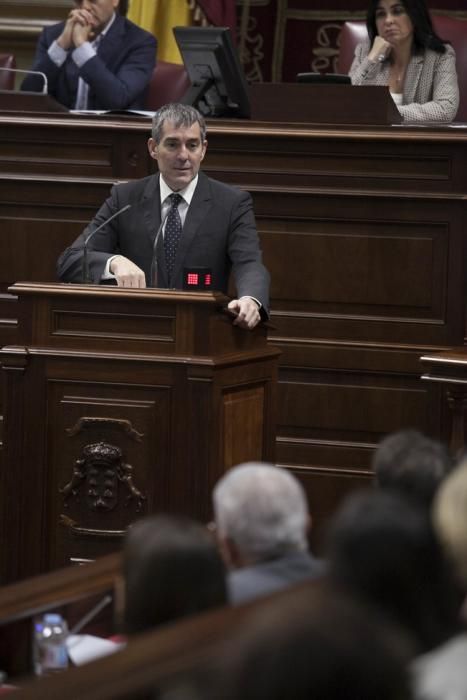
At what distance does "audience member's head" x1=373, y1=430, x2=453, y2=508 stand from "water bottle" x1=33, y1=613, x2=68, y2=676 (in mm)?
606

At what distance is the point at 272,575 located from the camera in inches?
82.2

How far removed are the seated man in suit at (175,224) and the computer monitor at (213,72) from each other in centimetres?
91

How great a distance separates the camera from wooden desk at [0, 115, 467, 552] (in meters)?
5.27

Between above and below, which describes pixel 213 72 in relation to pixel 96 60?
below

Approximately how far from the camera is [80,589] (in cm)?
214

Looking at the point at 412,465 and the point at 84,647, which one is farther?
the point at 412,465

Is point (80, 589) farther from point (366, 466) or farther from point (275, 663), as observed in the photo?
point (366, 466)

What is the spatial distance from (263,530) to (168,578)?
39 cm

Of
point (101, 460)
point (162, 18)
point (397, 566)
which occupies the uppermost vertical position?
point (162, 18)

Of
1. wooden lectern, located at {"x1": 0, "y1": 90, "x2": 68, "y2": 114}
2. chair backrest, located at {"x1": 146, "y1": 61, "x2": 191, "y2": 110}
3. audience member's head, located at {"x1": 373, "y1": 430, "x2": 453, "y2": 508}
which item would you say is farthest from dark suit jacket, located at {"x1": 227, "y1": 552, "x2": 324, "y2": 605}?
chair backrest, located at {"x1": 146, "y1": 61, "x2": 191, "y2": 110}

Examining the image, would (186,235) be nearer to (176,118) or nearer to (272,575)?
(176,118)

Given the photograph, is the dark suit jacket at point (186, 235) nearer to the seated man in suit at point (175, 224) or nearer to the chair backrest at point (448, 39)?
the seated man in suit at point (175, 224)

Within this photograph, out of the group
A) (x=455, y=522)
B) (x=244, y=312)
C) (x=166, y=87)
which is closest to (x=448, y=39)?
(x=166, y=87)

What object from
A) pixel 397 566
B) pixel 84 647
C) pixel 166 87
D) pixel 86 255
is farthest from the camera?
pixel 166 87
